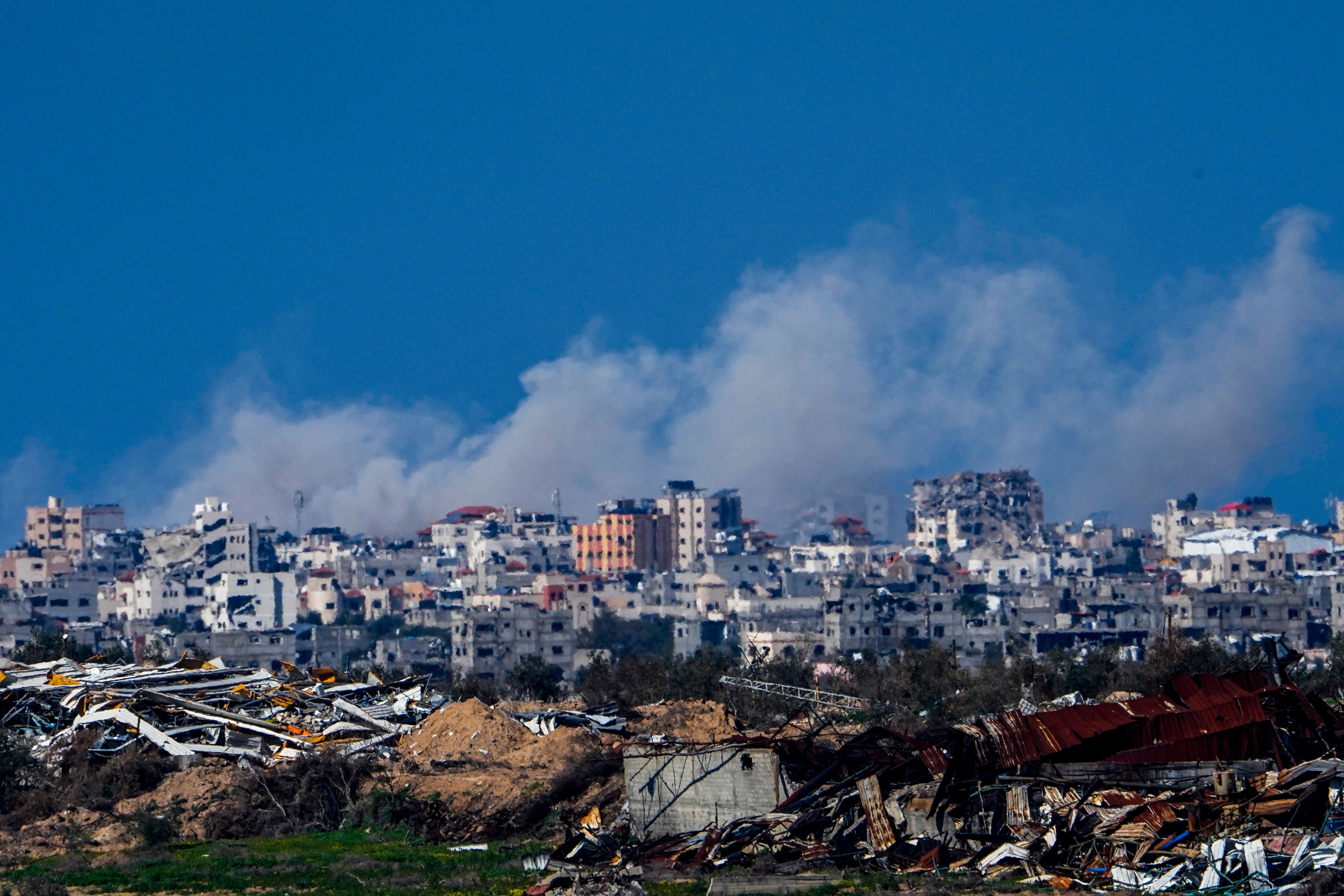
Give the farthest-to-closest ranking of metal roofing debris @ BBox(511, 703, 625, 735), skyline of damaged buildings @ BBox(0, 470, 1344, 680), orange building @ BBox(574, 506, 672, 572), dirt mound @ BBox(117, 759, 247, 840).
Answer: orange building @ BBox(574, 506, 672, 572)
skyline of damaged buildings @ BBox(0, 470, 1344, 680)
metal roofing debris @ BBox(511, 703, 625, 735)
dirt mound @ BBox(117, 759, 247, 840)

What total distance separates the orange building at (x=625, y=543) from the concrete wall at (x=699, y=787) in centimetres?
12598

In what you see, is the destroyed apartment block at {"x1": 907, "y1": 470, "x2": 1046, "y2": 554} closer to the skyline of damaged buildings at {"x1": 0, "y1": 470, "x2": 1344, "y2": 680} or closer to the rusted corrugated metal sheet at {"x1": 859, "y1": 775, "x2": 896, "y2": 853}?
the skyline of damaged buildings at {"x1": 0, "y1": 470, "x2": 1344, "y2": 680}

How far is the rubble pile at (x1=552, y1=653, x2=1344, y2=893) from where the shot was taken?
16.6 metres

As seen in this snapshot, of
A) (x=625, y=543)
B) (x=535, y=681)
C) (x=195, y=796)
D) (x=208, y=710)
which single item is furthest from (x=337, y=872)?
(x=625, y=543)

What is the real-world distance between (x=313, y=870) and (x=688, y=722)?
862cm

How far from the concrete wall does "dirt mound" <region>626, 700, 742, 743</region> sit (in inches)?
122

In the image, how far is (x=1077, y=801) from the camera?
58.9 feet

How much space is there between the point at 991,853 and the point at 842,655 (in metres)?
48.5

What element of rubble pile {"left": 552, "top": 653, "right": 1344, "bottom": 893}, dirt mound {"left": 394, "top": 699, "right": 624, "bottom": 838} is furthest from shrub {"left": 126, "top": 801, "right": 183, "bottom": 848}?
rubble pile {"left": 552, "top": 653, "right": 1344, "bottom": 893}

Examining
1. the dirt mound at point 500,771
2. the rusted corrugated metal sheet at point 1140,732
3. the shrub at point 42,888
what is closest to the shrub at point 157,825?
the dirt mound at point 500,771

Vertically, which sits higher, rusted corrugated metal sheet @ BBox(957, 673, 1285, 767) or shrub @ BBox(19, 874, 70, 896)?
rusted corrugated metal sheet @ BBox(957, 673, 1285, 767)

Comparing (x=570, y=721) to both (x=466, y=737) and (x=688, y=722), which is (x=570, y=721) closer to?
(x=688, y=722)

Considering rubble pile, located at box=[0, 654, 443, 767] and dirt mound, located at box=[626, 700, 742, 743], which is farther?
rubble pile, located at box=[0, 654, 443, 767]

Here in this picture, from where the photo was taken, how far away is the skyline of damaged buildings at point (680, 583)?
278 feet
